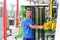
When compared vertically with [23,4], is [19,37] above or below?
below

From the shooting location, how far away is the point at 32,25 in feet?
2.63

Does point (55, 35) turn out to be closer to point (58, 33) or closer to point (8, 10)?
point (58, 33)

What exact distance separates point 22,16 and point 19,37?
0.32 feet

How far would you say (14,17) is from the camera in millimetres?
821

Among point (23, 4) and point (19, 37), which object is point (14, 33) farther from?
point (23, 4)

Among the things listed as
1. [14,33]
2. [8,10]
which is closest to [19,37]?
[14,33]

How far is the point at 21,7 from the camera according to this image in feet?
2.67

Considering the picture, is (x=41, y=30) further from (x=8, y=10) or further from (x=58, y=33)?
(x=8, y=10)

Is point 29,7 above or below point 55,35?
above

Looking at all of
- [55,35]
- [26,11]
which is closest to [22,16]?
[26,11]

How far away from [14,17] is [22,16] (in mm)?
40

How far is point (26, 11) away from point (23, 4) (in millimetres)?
37

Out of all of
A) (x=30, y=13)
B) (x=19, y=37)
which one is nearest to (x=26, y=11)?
(x=30, y=13)

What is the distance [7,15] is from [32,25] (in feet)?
0.42
